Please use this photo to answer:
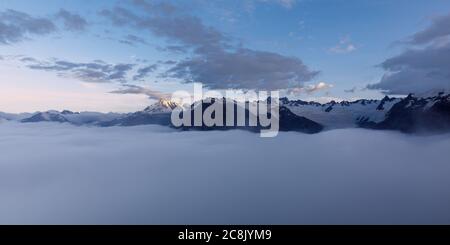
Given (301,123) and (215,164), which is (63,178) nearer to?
(215,164)

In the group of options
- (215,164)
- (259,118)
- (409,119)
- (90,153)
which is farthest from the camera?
(259,118)
